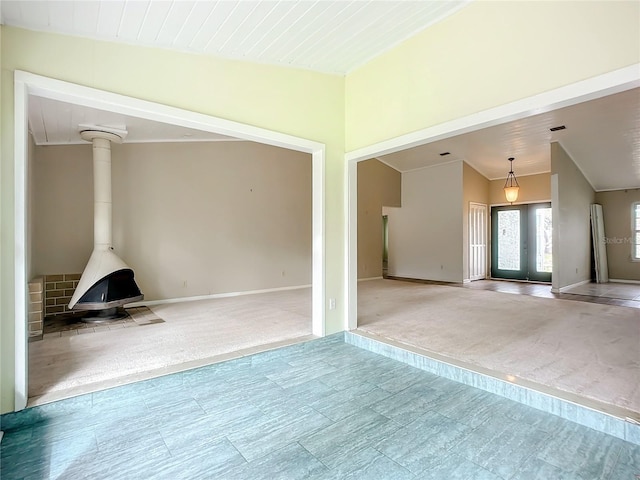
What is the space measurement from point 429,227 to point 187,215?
21.5 ft

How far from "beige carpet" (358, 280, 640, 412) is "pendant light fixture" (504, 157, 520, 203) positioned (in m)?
2.37

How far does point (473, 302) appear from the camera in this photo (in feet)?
19.5

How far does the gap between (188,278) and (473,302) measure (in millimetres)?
5330

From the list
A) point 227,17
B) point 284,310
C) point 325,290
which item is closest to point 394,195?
point 284,310

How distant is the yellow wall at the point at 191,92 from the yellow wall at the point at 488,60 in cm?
48

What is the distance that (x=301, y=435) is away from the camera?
7.09 ft

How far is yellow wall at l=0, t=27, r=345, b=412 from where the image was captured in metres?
2.23

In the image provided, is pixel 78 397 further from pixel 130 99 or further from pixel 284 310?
pixel 284 310

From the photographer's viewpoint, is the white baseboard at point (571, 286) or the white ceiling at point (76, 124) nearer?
the white ceiling at point (76, 124)

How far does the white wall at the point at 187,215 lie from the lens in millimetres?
5164

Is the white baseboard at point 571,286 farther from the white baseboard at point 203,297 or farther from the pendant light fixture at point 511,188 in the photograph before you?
the white baseboard at point 203,297

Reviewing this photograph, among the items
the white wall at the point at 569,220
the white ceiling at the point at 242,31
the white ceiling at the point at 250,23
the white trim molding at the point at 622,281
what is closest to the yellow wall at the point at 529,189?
the white wall at the point at 569,220

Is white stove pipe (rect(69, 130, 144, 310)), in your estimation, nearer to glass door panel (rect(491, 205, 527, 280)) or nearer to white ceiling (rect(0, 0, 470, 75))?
white ceiling (rect(0, 0, 470, 75))

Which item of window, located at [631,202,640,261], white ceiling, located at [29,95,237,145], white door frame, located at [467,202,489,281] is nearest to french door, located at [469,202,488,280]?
white door frame, located at [467,202,489,281]
